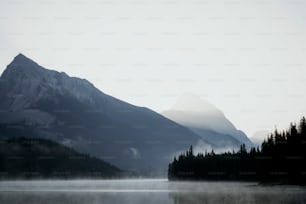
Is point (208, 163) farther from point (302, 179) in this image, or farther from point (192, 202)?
point (192, 202)

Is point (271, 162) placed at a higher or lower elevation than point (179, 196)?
higher

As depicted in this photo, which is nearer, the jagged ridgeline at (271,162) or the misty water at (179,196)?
the misty water at (179,196)

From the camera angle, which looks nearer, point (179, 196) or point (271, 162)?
point (179, 196)

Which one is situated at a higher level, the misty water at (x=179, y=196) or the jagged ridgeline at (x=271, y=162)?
the jagged ridgeline at (x=271, y=162)

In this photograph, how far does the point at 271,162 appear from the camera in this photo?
117m

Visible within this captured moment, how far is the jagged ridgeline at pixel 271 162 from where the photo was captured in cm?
10994

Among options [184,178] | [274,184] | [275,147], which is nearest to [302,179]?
[274,184]

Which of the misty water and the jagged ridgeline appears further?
the jagged ridgeline

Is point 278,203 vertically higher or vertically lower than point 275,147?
lower

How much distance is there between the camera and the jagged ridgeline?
361ft

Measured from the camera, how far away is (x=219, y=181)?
5684 inches

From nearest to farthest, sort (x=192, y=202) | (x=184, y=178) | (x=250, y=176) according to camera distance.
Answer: (x=192, y=202)
(x=250, y=176)
(x=184, y=178)

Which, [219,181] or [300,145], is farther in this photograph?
[219,181]

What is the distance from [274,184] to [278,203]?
53061 mm
